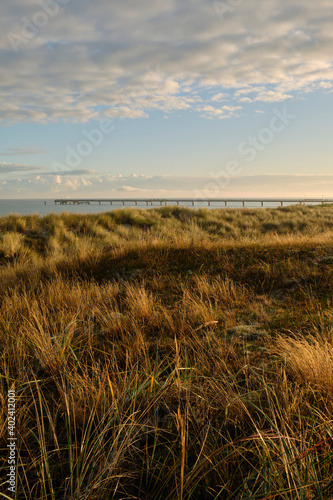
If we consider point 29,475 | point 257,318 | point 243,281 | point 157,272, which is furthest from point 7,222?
point 29,475

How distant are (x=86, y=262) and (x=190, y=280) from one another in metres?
2.56

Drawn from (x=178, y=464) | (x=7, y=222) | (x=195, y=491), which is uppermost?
(x=7, y=222)

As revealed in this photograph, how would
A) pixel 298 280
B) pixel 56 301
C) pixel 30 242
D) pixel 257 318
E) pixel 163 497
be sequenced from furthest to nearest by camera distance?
pixel 30 242 → pixel 298 280 → pixel 56 301 → pixel 257 318 → pixel 163 497

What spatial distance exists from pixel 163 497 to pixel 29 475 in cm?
75

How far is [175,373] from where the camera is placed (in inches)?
110

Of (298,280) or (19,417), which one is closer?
(19,417)

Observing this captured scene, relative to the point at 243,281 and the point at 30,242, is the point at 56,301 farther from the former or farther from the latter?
the point at 30,242

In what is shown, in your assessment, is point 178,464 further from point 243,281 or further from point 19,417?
point 243,281

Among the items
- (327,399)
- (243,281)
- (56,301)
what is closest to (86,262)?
(56,301)

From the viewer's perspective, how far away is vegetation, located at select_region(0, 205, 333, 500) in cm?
177

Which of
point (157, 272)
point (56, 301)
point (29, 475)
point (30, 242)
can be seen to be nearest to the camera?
point (29, 475)

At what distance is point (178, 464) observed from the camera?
1.77m

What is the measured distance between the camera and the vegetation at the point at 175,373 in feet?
5.79

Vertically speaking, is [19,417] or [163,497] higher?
[19,417]
